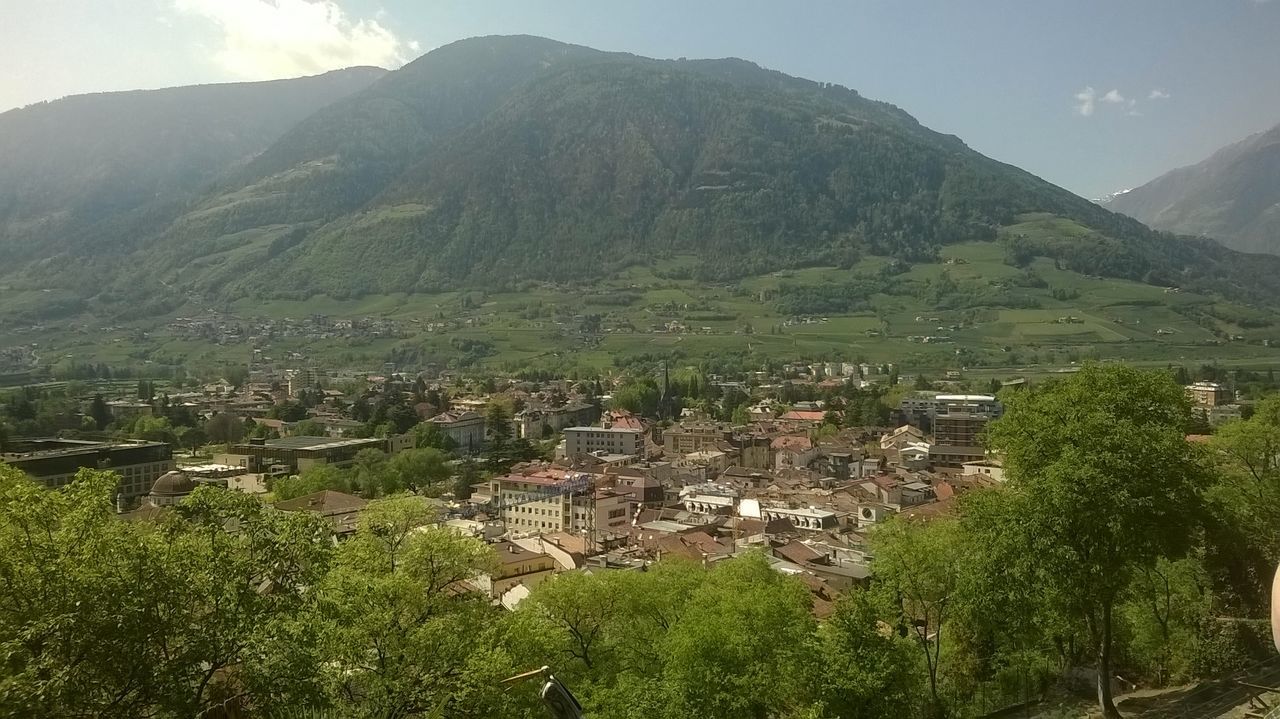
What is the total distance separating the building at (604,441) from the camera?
59.5 metres

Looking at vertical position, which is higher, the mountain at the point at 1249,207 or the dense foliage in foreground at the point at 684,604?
the mountain at the point at 1249,207

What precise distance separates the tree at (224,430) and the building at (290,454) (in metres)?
6.77

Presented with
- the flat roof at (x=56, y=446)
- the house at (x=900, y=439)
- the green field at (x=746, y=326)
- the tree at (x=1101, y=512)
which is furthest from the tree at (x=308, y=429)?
the tree at (x=1101, y=512)

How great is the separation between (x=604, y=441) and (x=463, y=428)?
518 inches

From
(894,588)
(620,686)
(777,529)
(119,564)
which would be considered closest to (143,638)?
(119,564)

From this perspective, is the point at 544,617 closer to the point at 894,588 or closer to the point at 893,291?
the point at 894,588

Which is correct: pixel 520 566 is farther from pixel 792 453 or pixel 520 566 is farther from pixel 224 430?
pixel 224 430

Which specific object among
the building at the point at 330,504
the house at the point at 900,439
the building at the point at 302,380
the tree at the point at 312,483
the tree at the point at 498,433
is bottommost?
the building at the point at 302,380

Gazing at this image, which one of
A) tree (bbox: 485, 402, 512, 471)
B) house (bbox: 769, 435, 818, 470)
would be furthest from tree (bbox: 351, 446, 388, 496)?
house (bbox: 769, 435, 818, 470)

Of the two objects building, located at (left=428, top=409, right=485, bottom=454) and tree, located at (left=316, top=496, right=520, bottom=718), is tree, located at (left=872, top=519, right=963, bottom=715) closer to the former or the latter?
tree, located at (left=316, top=496, right=520, bottom=718)

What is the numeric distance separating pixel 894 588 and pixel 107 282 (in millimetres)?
162360

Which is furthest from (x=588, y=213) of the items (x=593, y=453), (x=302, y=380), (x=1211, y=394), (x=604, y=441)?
(x=1211, y=394)

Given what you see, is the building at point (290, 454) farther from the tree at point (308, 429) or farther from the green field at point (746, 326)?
the green field at point (746, 326)

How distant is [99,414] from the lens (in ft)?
198
